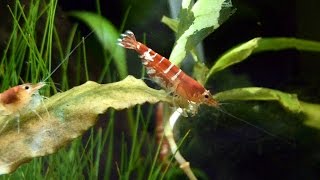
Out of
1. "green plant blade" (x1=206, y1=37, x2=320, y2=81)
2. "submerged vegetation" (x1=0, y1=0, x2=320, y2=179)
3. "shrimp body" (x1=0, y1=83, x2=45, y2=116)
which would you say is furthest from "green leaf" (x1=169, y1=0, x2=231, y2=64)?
"shrimp body" (x1=0, y1=83, x2=45, y2=116)

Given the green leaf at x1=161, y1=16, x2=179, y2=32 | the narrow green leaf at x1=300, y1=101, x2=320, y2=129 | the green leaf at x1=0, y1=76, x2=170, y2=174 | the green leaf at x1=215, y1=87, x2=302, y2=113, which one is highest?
the green leaf at x1=161, y1=16, x2=179, y2=32

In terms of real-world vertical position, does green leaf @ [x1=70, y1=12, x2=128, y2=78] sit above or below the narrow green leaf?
above

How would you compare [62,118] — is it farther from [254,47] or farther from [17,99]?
[254,47]

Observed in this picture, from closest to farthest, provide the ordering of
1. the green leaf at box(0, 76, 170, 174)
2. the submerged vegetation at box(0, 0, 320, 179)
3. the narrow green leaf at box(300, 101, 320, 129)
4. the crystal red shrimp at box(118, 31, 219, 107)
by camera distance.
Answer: the green leaf at box(0, 76, 170, 174) → the crystal red shrimp at box(118, 31, 219, 107) → the submerged vegetation at box(0, 0, 320, 179) → the narrow green leaf at box(300, 101, 320, 129)

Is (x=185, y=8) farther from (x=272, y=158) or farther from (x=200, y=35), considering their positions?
(x=272, y=158)

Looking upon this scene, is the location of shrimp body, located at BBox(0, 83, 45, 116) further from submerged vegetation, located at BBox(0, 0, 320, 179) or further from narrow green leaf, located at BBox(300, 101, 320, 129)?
narrow green leaf, located at BBox(300, 101, 320, 129)

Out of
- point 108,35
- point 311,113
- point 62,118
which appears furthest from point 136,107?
point 311,113
